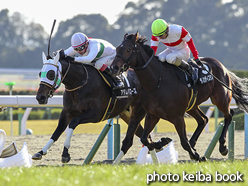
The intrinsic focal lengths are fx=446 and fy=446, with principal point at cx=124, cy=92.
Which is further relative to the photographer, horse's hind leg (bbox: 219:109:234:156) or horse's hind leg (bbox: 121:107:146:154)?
horse's hind leg (bbox: 219:109:234:156)

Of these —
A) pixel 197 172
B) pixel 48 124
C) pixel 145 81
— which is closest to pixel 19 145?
pixel 145 81

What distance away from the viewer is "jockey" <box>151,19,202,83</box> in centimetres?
539

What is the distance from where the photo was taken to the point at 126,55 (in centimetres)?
493

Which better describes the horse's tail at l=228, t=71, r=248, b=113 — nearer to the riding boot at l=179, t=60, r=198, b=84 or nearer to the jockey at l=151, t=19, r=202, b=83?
the jockey at l=151, t=19, r=202, b=83

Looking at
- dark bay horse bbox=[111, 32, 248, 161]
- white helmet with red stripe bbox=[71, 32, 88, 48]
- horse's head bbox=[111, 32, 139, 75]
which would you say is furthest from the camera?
white helmet with red stripe bbox=[71, 32, 88, 48]

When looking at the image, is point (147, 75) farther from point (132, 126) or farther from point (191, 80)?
point (132, 126)

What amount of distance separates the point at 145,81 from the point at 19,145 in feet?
10.8

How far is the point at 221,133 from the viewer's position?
627cm

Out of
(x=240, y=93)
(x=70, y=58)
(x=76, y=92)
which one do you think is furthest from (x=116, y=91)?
(x=240, y=93)

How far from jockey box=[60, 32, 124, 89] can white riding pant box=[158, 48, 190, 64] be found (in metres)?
0.64

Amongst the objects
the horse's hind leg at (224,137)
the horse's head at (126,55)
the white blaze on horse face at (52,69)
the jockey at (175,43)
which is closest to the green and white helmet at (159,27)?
the jockey at (175,43)

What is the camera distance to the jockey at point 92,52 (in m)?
5.47

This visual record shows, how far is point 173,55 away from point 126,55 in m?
0.77

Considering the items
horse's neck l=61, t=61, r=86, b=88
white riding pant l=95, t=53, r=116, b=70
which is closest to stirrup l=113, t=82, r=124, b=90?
white riding pant l=95, t=53, r=116, b=70
